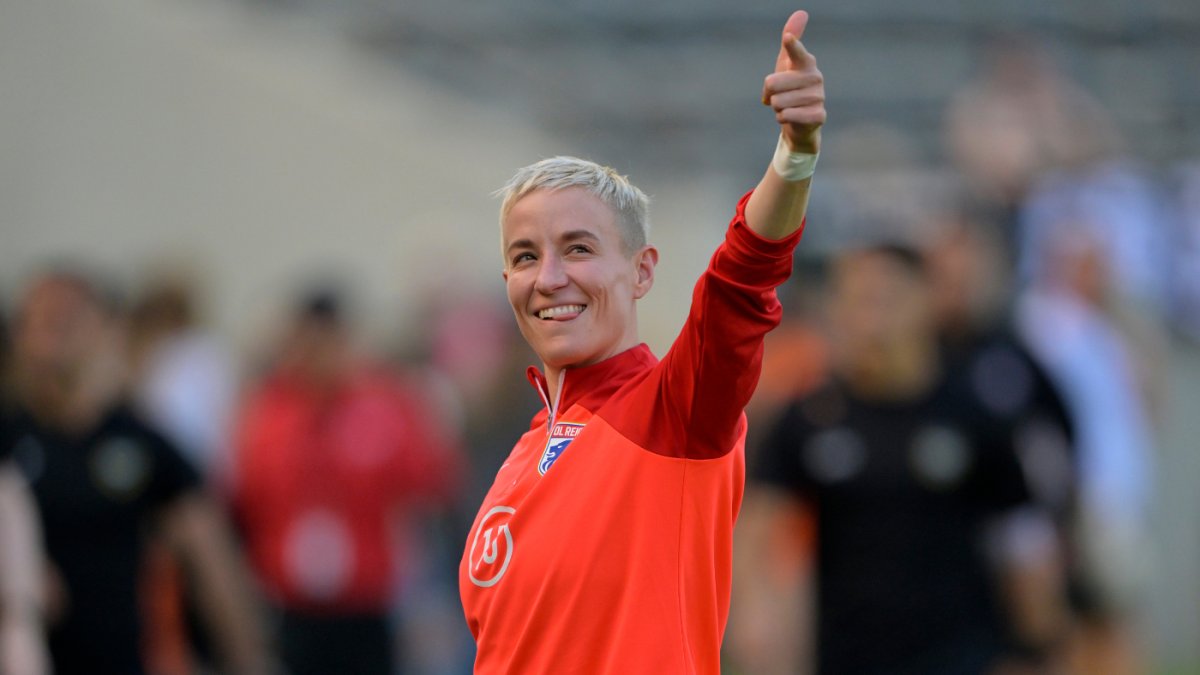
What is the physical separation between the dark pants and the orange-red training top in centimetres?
568

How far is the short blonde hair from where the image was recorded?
3.39m

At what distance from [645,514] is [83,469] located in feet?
15.4

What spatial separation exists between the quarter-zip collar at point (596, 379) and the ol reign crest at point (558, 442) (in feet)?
0.14

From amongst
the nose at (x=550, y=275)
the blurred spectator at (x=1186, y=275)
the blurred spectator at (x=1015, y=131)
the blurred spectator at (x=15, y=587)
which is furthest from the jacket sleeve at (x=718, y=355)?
the blurred spectator at (x=1186, y=275)

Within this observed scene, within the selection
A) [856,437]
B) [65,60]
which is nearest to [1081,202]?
[856,437]

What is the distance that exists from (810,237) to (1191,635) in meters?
3.87

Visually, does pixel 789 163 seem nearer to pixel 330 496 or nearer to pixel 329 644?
pixel 330 496

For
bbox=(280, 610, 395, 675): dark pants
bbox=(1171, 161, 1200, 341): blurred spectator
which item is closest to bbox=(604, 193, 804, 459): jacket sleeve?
bbox=(280, 610, 395, 675): dark pants

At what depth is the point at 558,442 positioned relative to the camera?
340 cm

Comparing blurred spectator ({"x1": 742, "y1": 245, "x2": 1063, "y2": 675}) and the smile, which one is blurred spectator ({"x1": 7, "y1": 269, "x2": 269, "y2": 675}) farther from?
the smile

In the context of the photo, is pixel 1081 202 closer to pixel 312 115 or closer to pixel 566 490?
pixel 312 115

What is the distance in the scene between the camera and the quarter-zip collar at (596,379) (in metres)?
3.39

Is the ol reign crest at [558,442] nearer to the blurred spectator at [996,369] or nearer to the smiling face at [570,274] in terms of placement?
the smiling face at [570,274]

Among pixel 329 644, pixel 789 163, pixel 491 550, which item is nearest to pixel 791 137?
pixel 789 163
